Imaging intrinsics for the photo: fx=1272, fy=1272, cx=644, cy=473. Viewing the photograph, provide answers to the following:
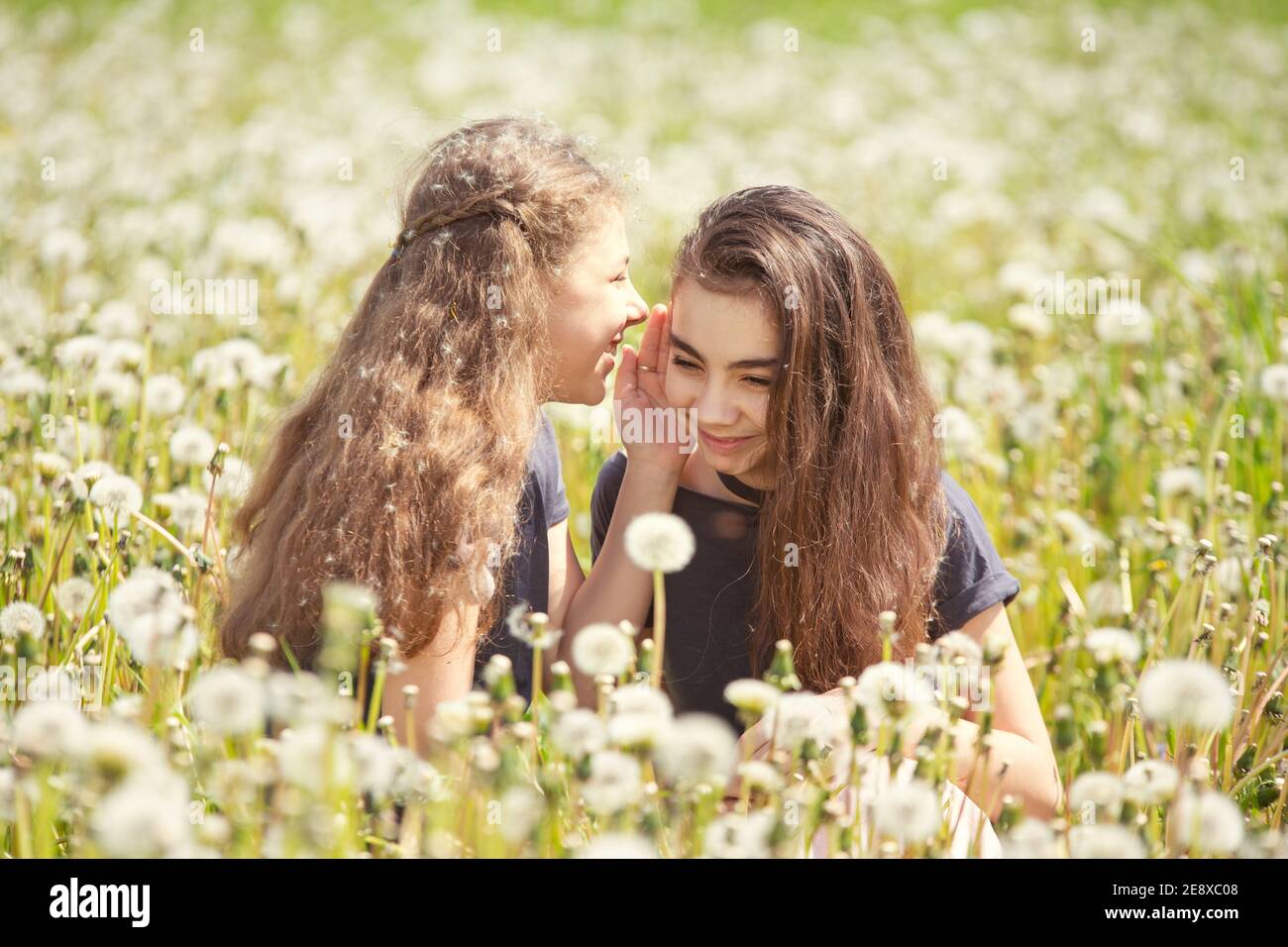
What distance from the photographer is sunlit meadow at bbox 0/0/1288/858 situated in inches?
51.9

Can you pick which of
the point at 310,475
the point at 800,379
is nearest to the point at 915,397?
the point at 800,379

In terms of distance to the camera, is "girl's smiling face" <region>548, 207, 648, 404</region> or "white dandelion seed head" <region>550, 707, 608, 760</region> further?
"girl's smiling face" <region>548, 207, 648, 404</region>

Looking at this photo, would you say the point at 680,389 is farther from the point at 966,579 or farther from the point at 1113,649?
the point at 1113,649

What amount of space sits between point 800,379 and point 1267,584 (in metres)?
1.03

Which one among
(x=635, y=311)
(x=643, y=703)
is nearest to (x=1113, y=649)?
(x=643, y=703)

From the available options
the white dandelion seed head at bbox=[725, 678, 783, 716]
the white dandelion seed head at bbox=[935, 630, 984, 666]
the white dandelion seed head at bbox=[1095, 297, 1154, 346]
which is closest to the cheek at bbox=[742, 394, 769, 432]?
the white dandelion seed head at bbox=[935, 630, 984, 666]

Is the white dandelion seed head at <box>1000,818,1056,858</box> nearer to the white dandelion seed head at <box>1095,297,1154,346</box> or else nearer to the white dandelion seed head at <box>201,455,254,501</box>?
the white dandelion seed head at <box>201,455,254,501</box>

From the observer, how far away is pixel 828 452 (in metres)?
2.14

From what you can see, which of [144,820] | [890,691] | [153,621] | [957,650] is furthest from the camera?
[957,650]

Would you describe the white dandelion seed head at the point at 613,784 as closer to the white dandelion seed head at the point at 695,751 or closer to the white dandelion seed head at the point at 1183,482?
the white dandelion seed head at the point at 695,751

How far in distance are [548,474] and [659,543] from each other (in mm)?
735

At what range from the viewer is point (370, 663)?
2.09 meters

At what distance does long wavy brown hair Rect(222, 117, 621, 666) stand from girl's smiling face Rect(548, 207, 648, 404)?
32mm
